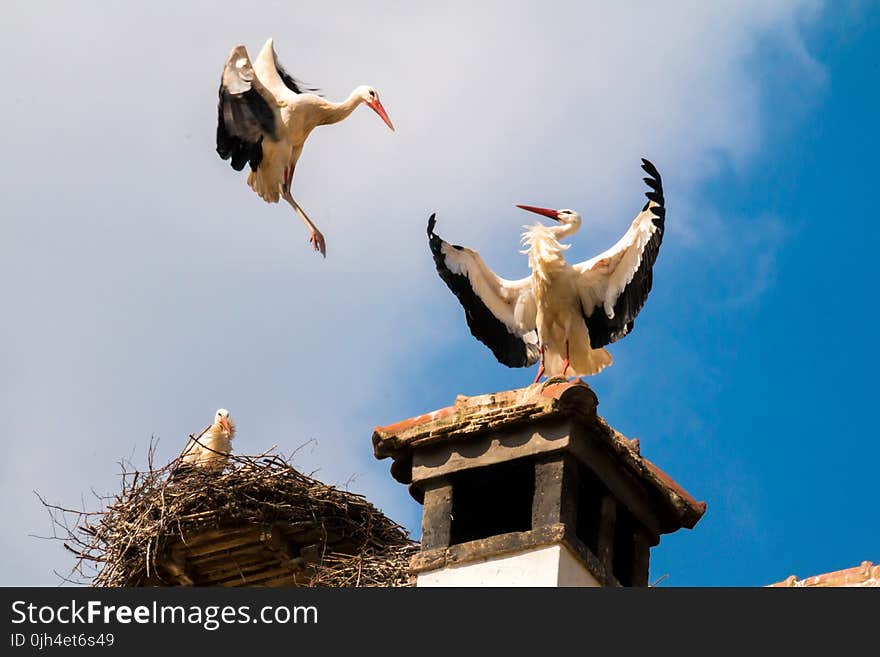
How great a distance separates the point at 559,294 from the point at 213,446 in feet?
10.2

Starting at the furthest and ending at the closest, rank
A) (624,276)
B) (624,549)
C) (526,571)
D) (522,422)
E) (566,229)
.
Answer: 1. (566,229)
2. (624,276)
3. (624,549)
4. (522,422)
5. (526,571)

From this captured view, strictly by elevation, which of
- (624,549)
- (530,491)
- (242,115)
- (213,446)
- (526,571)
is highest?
(242,115)

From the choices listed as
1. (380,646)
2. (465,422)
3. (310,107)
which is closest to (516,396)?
(465,422)

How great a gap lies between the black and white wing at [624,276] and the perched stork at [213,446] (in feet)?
8.18

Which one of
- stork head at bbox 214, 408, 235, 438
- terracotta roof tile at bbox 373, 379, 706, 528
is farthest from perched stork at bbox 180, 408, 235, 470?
terracotta roof tile at bbox 373, 379, 706, 528

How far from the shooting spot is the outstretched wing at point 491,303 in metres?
15.9

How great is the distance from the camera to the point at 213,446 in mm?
17391

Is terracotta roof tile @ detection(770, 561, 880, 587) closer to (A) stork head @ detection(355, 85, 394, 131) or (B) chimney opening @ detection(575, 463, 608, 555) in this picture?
(B) chimney opening @ detection(575, 463, 608, 555)

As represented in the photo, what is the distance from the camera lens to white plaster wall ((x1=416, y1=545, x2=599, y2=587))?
11.5 metres

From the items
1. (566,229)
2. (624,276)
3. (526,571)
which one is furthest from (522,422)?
(566,229)

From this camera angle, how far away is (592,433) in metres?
12.1

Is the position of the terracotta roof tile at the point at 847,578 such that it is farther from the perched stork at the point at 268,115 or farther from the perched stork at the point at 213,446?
the perched stork at the point at 268,115

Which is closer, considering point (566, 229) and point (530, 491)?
point (530, 491)

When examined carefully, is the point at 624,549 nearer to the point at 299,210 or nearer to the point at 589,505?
the point at 589,505
